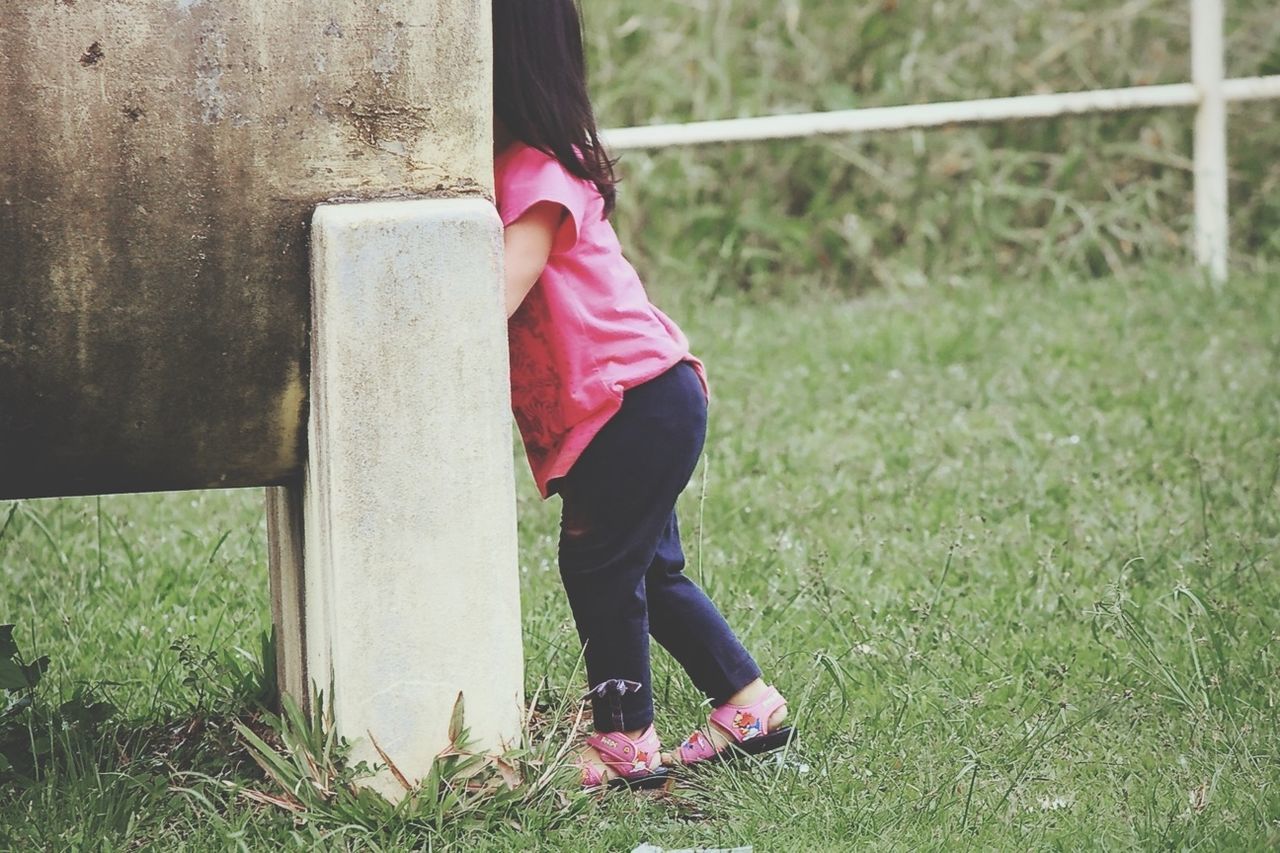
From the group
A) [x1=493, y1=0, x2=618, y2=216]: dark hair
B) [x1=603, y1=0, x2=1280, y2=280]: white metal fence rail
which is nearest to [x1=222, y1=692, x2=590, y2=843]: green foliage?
[x1=493, y1=0, x2=618, y2=216]: dark hair

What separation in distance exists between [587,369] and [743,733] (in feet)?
2.31

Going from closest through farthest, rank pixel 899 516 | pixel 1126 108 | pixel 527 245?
pixel 527 245, pixel 899 516, pixel 1126 108

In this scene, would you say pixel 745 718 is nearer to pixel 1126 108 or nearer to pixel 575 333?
pixel 575 333

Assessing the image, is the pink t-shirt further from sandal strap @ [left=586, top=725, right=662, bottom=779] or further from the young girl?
sandal strap @ [left=586, top=725, right=662, bottom=779]

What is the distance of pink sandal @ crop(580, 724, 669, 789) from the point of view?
8.80 ft

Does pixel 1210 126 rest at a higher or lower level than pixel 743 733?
higher

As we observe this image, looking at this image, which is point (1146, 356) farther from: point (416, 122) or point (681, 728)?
point (416, 122)

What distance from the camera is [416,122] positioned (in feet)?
7.50

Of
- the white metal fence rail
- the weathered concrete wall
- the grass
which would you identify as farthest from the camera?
the white metal fence rail

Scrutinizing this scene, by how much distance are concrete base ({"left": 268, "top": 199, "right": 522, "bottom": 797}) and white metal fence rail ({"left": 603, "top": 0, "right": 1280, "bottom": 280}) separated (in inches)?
135

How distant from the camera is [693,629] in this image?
2.75 meters

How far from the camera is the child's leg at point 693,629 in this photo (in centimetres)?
274

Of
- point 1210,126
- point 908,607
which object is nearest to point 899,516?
point 908,607

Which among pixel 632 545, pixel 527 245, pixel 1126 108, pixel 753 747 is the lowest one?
pixel 753 747
